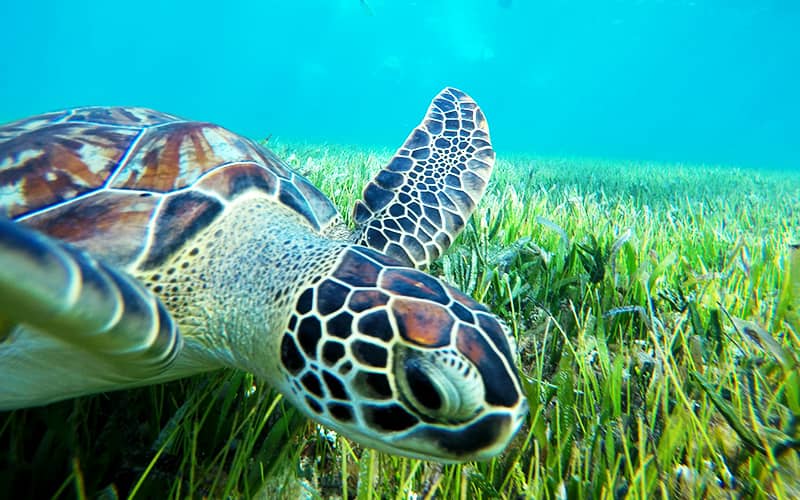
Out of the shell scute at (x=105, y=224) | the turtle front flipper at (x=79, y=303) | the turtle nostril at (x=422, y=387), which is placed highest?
the shell scute at (x=105, y=224)

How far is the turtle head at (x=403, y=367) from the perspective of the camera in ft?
2.15

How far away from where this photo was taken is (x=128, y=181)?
42.8 inches

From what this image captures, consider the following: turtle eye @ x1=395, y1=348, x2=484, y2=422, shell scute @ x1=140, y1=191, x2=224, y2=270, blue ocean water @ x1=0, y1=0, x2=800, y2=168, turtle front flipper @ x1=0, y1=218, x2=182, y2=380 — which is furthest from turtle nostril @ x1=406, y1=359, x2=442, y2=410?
blue ocean water @ x1=0, y1=0, x2=800, y2=168

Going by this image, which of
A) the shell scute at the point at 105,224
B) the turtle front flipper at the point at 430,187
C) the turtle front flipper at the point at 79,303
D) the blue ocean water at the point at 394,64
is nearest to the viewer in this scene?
the turtle front flipper at the point at 79,303

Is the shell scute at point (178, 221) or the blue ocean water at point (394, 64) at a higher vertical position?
the blue ocean water at point (394, 64)

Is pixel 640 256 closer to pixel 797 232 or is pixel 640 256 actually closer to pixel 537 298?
pixel 537 298

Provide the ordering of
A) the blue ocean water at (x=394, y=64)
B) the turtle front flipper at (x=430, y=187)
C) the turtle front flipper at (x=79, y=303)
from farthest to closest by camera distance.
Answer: the blue ocean water at (x=394, y=64) < the turtle front flipper at (x=430, y=187) < the turtle front flipper at (x=79, y=303)

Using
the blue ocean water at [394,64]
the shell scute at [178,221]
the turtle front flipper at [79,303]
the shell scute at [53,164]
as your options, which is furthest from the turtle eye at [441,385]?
the blue ocean water at [394,64]

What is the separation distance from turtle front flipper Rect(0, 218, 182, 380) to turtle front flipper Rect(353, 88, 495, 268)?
965 mm

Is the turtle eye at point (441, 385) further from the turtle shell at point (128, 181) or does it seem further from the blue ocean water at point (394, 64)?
the blue ocean water at point (394, 64)

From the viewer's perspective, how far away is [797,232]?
258cm

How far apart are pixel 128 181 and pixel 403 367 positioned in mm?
928

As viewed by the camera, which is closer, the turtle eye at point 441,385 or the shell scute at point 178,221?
the turtle eye at point 441,385

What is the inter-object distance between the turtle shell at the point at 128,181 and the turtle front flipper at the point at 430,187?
13.2 inches
